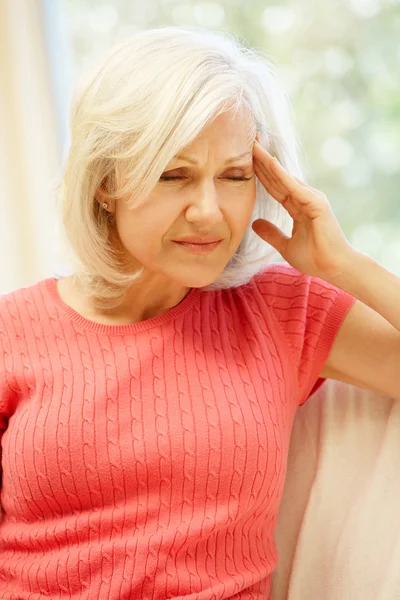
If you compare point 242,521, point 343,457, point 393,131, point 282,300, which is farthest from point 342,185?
point 242,521

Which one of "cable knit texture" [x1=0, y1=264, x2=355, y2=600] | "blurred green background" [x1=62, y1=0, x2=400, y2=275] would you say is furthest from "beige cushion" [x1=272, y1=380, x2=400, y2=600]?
"blurred green background" [x1=62, y1=0, x2=400, y2=275]

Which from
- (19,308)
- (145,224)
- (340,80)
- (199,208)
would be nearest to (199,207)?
(199,208)

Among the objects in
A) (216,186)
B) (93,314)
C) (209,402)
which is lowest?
(209,402)

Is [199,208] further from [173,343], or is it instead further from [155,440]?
[155,440]

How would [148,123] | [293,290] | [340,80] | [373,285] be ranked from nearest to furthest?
[148,123]
[373,285]
[293,290]
[340,80]

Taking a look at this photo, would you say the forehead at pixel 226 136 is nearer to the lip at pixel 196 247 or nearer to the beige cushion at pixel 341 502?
the lip at pixel 196 247

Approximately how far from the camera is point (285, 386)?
1394 millimetres

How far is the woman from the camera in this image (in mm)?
1262

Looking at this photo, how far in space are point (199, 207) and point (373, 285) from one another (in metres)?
0.34

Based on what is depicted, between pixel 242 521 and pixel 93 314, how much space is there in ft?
1.54

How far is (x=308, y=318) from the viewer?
4.66ft

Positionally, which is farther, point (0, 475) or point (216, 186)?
point (0, 475)

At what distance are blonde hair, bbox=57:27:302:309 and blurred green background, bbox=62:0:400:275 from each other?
564 millimetres

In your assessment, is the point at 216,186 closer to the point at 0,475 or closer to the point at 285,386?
the point at 285,386
